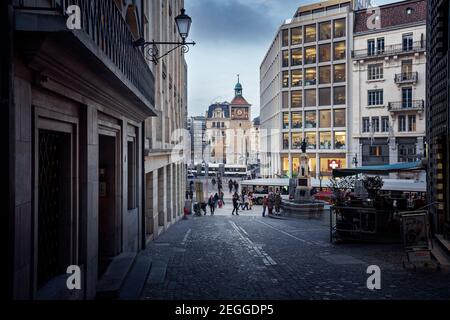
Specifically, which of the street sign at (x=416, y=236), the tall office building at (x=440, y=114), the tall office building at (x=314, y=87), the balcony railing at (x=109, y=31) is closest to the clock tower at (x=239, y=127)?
the tall office building at (x=314, y=87)

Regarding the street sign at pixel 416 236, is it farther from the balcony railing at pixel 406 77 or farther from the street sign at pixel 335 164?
the street sign at pixel 335 164

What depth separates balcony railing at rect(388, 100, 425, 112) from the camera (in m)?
52.7

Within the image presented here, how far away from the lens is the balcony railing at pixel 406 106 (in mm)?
52719

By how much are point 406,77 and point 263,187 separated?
21486 millimetres

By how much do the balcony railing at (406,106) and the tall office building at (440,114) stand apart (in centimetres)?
3972

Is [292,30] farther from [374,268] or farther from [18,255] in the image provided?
[18,255]

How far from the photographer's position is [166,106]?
2352 cm

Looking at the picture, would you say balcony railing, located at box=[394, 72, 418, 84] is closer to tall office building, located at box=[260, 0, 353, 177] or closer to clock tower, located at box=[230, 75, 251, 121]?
tall office building, located at box=[260, 0, 353, 177]

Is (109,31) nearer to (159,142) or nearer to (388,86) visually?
(159,142)

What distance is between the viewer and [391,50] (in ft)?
180

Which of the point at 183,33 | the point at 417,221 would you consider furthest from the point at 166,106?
the point at 417,221

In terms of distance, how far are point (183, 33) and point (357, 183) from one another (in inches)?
670

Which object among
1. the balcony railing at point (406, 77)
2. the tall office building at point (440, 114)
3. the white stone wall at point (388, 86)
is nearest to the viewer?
the tall office building at point (440, 114)

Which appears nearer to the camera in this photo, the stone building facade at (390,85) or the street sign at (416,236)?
the street sign at (416,236)
